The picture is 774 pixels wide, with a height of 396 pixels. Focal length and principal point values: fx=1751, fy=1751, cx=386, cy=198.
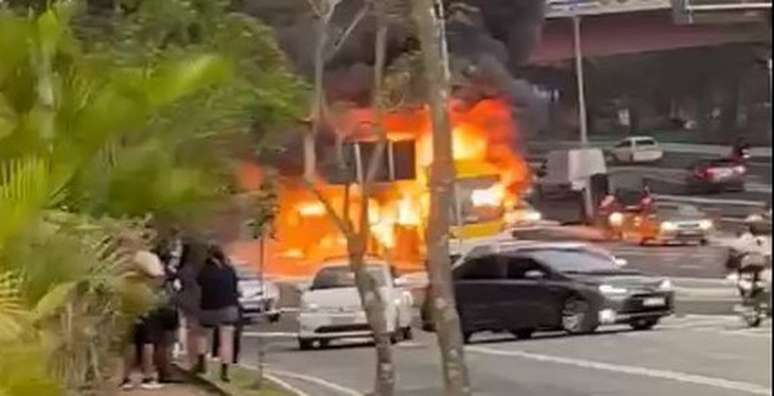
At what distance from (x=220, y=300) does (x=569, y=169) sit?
327cm

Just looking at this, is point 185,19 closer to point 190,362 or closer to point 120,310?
point 190,362

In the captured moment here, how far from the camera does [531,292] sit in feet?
51.6

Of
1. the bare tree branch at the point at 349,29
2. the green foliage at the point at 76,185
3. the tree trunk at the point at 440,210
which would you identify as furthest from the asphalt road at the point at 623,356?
the green foliage at the point at 76,185

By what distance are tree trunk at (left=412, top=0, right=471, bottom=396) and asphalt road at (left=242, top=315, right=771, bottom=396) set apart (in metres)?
1.69

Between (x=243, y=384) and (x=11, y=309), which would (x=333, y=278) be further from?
(x=11, y=309)

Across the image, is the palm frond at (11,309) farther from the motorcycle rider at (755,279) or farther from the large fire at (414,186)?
the large fire at (414,186)

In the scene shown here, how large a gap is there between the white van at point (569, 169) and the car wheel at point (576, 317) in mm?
1923

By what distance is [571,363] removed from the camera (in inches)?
544

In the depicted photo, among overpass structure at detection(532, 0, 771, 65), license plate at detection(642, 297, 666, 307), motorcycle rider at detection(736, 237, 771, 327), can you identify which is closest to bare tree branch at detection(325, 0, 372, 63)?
overpass structure at detection(532, 0, 771, 65)

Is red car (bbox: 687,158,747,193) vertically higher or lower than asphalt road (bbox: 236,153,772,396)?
higher

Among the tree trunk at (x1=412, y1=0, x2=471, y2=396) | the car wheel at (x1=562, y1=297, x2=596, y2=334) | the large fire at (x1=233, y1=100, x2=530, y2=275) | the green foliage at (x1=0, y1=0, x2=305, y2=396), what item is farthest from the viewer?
the car wheel at (x1=562, y1=297, x2=596, y2=334)

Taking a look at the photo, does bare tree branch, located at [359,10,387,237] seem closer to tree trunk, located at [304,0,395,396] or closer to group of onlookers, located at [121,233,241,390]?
tree trunk, located at [304,0,395,396]

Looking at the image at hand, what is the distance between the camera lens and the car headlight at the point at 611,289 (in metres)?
A: 14.5

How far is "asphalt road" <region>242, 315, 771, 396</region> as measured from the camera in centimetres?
1155
